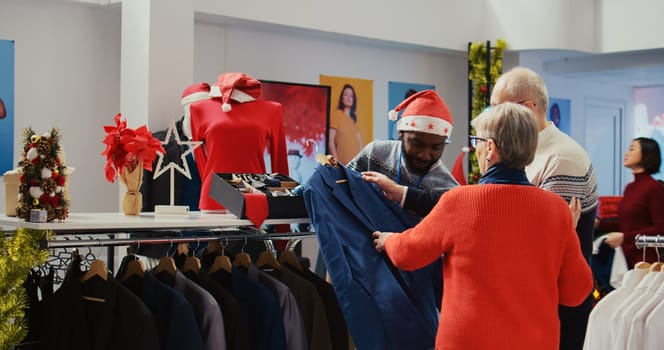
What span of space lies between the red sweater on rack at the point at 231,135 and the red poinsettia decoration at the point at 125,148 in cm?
Result: 83

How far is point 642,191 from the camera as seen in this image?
6.48m

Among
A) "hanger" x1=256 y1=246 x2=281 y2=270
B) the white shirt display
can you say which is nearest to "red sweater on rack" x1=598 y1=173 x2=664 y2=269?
the white shirt display

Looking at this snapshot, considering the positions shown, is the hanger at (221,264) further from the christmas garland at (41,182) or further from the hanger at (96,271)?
the christmas garland at (41,182)

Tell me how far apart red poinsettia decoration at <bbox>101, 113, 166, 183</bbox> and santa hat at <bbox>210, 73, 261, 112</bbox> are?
92 cm

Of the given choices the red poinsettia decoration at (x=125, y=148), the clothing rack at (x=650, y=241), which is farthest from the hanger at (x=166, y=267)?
the clothing rack at (x=650, y=241)

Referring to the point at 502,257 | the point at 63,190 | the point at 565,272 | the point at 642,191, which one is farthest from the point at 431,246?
the point at 642,191

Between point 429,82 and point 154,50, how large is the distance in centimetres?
424

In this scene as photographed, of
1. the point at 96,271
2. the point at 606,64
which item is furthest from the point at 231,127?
the point at 606,64

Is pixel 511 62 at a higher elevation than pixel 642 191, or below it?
higher

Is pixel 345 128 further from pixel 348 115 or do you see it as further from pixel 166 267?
pixel 166 267

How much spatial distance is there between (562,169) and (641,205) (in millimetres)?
3359

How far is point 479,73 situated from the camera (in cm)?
895

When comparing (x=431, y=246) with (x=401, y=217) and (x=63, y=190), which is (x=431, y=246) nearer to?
(x=401, y=217)

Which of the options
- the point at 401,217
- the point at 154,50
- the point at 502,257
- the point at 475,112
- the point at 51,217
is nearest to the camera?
the point at 502,257
